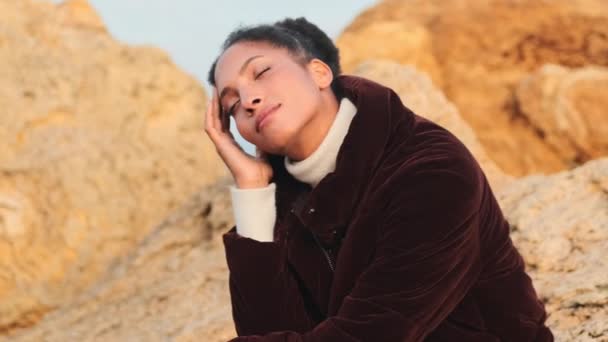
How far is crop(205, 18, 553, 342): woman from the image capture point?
205 centimetres

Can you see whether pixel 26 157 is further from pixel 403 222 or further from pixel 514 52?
pixel 514 52

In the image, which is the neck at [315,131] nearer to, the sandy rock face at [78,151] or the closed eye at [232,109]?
the closed eye at [232,109]

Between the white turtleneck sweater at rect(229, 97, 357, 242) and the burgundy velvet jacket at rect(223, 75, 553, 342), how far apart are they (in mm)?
40

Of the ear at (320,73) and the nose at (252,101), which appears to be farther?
the ear at (320,73)

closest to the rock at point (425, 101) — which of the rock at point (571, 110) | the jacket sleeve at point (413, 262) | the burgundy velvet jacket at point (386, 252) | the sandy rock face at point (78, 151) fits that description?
the sandy rock face at point (78, 151)

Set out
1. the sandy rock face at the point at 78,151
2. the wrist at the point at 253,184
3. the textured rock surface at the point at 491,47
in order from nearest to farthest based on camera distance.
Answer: the wrist at the point at 253,184, the sandy rock face at the point at 78,151, the textured rock surface at the point at 491,47

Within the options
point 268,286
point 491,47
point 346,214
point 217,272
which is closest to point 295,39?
point 346,214

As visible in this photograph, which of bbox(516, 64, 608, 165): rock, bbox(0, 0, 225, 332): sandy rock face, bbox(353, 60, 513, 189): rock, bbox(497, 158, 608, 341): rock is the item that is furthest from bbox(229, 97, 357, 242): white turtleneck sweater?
bbox(516, 64, 608, 165): rock

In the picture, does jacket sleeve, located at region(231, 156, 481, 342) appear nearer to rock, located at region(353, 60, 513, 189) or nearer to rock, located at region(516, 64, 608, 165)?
rock, located at region(353, 60, 513, 189)

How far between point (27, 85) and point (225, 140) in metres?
3.53

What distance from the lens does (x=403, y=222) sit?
81.1 inches

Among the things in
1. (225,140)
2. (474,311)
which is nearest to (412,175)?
(474,311)

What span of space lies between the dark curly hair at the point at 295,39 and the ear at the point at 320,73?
2 cm

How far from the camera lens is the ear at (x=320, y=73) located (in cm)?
242
